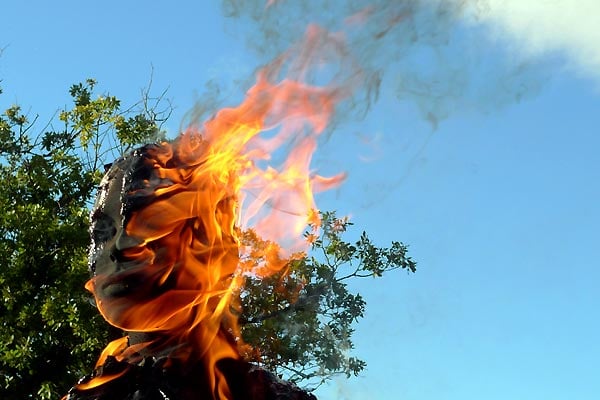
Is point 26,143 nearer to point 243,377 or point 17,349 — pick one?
point 17,349

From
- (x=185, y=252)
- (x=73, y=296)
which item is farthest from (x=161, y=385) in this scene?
(x=73, y=296)

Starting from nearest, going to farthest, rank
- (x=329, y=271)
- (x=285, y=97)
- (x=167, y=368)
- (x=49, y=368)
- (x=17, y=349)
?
(x=167, y=368) < (x=285, y=97) < (x=17, y=349) < (x=49, y=368) < (x=329, y=271)

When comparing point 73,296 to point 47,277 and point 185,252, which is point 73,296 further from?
point 185,252

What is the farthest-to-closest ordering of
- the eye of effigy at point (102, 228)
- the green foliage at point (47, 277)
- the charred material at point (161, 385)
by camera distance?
the green foliage at point (47, 277) → the eye of effigy at point (102, 228) → the charred material at point (161, 385)

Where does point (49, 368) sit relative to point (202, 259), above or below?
above

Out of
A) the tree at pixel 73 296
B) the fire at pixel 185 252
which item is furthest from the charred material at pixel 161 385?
the tree at pixel 73 296

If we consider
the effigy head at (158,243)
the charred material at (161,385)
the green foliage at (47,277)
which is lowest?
the charred material at (161,385)

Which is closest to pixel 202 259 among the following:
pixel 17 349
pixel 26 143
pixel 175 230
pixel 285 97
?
pixel 175 230

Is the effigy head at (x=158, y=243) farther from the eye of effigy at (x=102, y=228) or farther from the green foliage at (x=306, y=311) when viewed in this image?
the green foliage at (x=306, y=311)

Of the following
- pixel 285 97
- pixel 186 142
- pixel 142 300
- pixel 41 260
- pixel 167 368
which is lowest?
pixel 167 368

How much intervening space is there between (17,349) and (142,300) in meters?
7.99

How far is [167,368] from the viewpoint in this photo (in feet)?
15.9

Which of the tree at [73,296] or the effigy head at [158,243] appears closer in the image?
the effigy head at [158,243]

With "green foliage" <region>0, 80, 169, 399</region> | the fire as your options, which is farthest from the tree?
the fire
